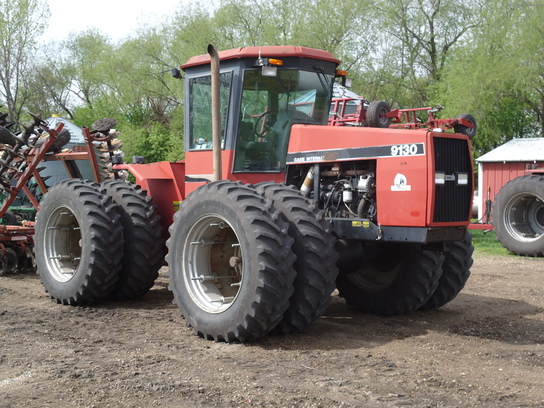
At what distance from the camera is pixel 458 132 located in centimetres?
670

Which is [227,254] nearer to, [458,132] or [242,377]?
[242,377]

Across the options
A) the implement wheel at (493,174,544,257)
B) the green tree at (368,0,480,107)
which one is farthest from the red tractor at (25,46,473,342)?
the green tree at (368,0,480,107)

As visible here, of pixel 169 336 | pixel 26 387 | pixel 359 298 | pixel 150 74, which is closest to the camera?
pixel 26 387

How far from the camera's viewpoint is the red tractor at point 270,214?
5754 mm

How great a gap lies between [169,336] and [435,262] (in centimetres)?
269

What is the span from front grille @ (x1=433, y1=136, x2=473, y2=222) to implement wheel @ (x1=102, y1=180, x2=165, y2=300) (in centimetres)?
319

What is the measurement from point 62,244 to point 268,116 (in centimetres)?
310

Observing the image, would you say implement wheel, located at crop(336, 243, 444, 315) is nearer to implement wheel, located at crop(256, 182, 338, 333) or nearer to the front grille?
the front grille

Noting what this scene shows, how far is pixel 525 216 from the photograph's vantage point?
14.3m

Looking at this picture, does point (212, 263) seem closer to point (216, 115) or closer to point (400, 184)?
point (216, 115)

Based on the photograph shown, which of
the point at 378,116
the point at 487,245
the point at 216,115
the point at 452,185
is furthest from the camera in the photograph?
the point at 487,245

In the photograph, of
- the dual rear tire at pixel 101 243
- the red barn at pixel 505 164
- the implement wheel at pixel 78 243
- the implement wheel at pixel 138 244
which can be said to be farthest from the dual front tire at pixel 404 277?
the red barn at pixel 505 164

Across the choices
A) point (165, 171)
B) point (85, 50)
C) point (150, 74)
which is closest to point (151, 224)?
point (165, 171)

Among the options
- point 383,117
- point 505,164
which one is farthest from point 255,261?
point 505,164
